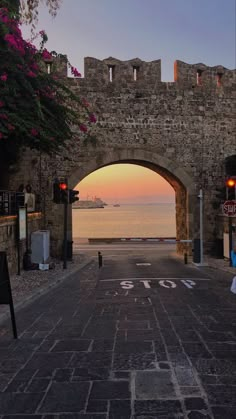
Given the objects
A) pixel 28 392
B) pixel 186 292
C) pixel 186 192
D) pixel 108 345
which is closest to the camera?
pixel 28 392

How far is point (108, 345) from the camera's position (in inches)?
207

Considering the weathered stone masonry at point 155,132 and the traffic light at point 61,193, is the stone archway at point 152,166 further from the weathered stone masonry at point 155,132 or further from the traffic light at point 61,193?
the traffic light at point 61,193

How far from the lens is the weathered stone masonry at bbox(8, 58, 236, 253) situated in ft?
61.5

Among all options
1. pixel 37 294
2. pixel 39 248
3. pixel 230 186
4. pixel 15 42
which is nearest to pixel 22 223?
pixel 39 248

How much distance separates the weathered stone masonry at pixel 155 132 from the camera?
61.5 ft

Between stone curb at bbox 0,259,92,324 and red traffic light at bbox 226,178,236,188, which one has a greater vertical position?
red traffic light at bbox 226,178,236,188

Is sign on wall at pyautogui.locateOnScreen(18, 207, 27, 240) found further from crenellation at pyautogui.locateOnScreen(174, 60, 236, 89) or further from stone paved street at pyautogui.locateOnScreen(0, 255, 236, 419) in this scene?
crenellation at pyautogui.locateOnScreen(174, 60, 236, 89)

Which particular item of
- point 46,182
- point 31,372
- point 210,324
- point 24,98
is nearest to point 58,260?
point 46,182

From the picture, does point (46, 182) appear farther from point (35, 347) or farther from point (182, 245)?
point (35, 347)

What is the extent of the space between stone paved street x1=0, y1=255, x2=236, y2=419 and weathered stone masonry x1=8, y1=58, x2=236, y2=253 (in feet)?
34.9

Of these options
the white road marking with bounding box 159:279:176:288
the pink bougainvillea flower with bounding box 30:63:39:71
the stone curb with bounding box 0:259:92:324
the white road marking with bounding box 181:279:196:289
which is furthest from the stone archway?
the white road marking with bounding box 159:279:176:288

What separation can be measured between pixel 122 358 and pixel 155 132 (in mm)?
15651

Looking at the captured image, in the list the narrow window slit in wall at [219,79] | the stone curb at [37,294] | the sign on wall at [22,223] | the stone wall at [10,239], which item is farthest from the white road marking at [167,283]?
the narrow window slit in wall at [219,79]

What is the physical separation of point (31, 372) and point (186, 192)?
16071 millimetres
